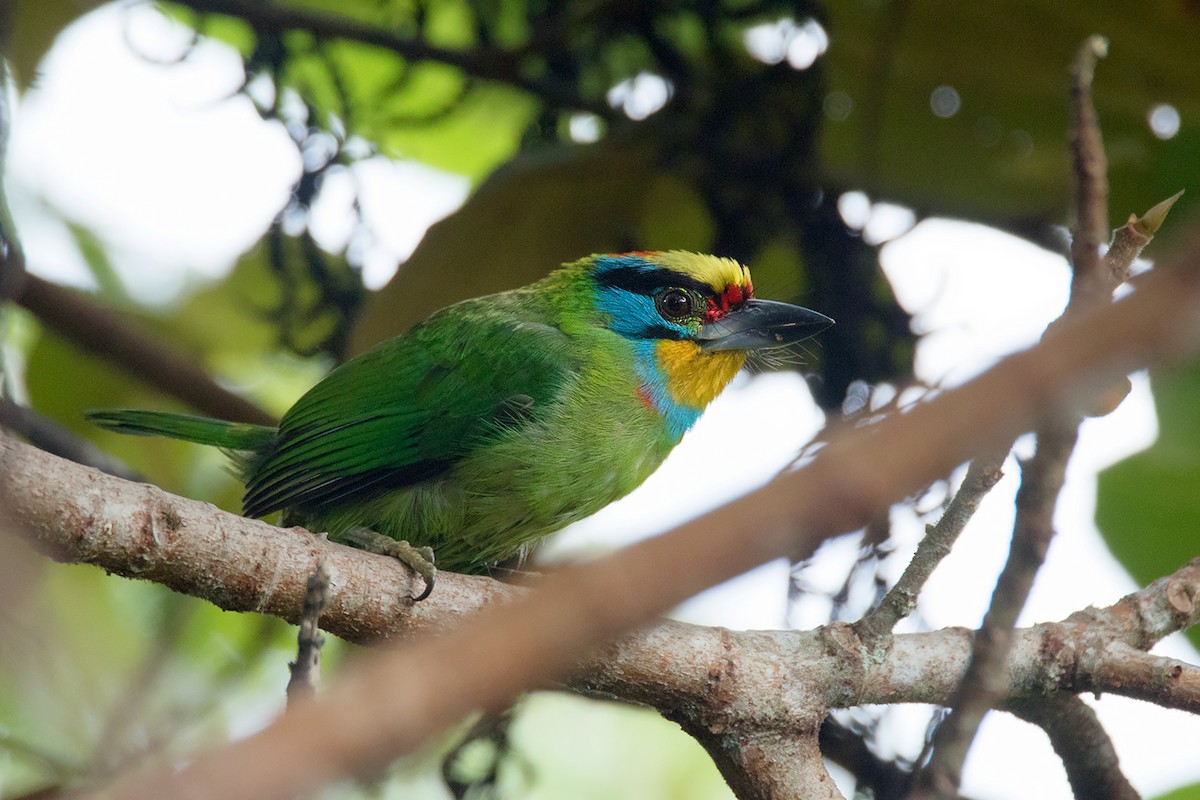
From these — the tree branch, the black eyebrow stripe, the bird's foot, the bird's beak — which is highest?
the black eyebrow stripe

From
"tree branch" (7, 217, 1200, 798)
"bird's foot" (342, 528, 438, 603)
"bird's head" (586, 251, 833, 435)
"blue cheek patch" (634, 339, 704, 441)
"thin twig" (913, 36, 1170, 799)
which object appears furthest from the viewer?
"bird's head" (586, 251, 833, 435)

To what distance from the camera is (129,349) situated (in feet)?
11.5

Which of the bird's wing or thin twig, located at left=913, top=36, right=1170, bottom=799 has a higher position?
the bird's wing

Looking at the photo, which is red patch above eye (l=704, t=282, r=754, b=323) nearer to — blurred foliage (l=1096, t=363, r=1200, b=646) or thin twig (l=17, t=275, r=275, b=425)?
blurred foliage (l=1096, t=363, r=1200, b=646)

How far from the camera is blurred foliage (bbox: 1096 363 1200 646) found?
277cm

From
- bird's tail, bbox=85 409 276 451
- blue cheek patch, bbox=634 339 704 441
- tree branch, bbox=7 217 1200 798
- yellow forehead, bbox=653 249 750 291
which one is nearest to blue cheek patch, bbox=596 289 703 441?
blue cheek patch, bbox=634 339 704 441

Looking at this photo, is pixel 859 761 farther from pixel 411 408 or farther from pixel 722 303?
pixel 411 408

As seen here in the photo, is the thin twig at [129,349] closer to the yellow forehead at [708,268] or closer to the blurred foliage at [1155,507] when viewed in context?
the yellow forehead at [708,268]

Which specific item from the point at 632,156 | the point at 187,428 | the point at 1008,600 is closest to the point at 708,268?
the point at 632,156

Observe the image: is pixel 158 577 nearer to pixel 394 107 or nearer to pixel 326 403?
pixel 326 403

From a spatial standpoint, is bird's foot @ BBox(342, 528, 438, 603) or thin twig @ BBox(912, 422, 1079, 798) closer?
thin twig @ BBox(912, 422, 1079, 798)

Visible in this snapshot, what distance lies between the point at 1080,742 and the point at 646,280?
4.93ft

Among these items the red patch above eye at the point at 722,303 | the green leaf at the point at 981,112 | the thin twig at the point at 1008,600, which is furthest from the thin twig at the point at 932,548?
the green leaf at the point at 981,112

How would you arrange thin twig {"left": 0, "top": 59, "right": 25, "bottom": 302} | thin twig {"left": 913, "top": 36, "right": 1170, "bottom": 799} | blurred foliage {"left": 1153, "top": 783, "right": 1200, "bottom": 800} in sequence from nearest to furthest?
thin twig {"left": 913, "top": 36, "right": 1170, "bottom": 799}, thin twig {"left": 0, "top": 59, "right": 25, "bottom": 302}, blurred foliage {"left": 1153, "top": 783, "right": 1200, "bottom": 800}
